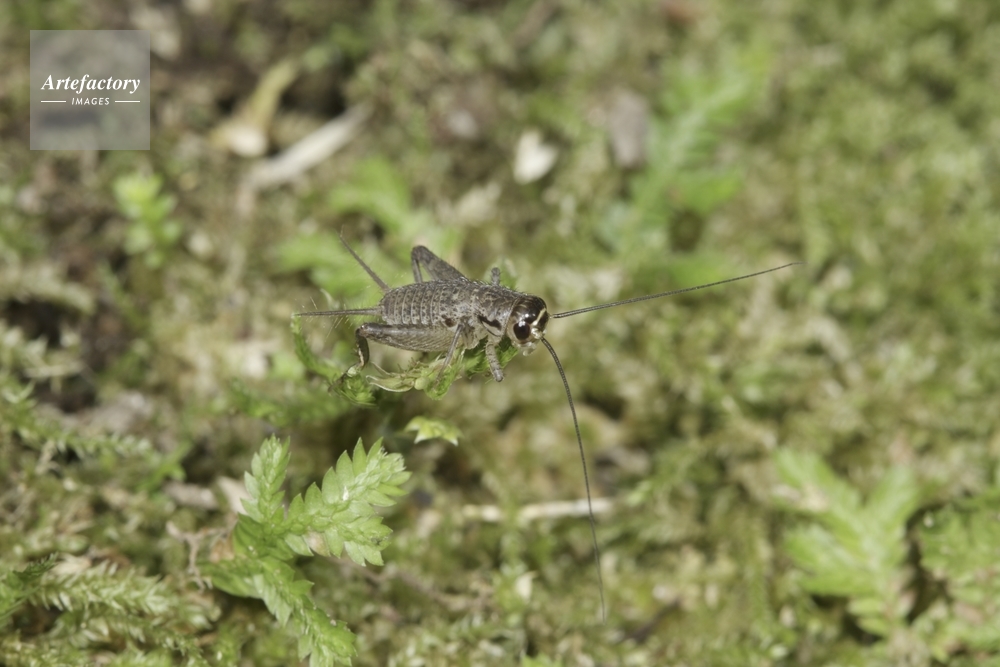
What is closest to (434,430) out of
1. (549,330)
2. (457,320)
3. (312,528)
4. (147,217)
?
(457,320)

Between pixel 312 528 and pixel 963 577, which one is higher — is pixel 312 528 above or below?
above

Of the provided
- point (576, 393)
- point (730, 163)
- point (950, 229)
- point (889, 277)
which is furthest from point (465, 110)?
point (950, 229)

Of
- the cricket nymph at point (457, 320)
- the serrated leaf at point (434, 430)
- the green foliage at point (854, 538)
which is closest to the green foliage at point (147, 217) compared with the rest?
the cricket nymph at point (457, 320)

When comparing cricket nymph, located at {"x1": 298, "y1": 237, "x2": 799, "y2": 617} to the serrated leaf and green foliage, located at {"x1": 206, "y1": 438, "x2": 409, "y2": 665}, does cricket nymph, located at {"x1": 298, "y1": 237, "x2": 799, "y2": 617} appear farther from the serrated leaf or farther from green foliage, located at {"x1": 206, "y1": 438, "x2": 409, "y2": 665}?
green foliage, located at {"x1": 206, "y1": 438, "x2": 409, "y2": 665}

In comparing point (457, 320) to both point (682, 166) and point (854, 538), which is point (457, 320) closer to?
point (854, 538)


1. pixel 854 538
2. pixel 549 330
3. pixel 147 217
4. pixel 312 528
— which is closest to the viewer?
pixel 312 528

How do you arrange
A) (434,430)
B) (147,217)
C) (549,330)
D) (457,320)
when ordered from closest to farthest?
1. (434,430)
2. (457,320)
3. (147,217)
4. (549,330)

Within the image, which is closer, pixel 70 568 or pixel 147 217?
pixel 70 568
